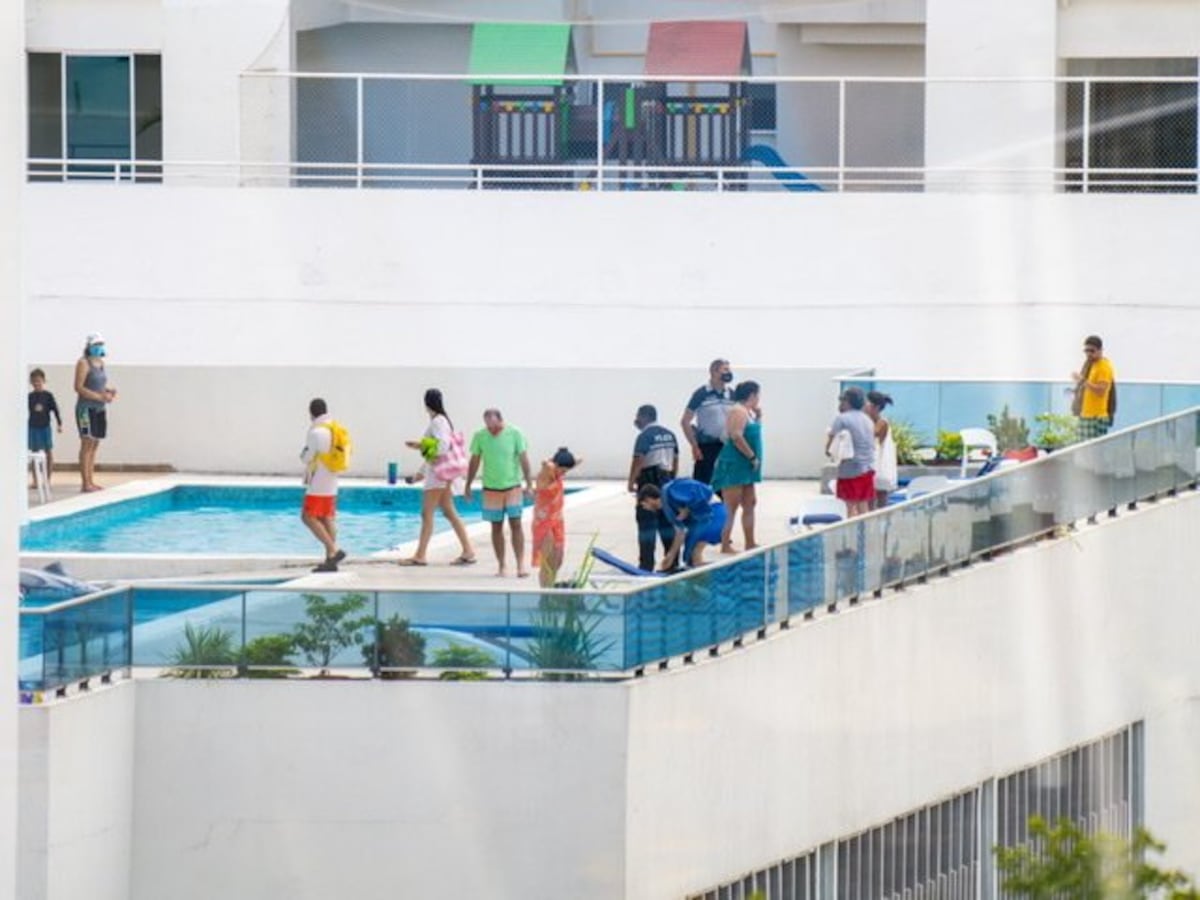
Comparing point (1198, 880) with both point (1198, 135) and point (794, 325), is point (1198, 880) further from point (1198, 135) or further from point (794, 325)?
point (1198, 135)

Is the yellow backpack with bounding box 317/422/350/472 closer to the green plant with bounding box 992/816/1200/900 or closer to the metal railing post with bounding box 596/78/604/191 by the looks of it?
the metal railing post with bounding box 596/78/604/191

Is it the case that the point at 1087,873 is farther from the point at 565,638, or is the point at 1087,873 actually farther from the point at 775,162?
the point at 775,162

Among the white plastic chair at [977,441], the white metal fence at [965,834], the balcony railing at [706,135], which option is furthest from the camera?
the balcony railing at [706,135]

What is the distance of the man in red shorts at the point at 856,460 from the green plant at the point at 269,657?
17.2 feet

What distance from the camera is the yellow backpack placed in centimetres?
2220

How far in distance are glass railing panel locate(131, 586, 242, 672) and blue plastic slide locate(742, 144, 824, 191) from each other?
14715 mm

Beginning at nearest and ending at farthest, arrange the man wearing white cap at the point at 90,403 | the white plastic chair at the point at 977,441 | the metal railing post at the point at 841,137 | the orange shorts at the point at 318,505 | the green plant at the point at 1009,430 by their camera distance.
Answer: the orange shorts at the point at 318,505
the white plastic chair at the point at 977,441
the green plant at the point at 1009,430
the man wearing white cap at the point at 90,403
the metal railing post at the point at 841,137

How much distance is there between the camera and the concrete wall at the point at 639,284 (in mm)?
29375

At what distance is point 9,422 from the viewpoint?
13.3m

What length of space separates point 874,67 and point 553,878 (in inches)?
761

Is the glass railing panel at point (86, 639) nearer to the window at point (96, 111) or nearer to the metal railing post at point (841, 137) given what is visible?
the metal railing post at point (841, 137)

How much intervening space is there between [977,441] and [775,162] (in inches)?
303

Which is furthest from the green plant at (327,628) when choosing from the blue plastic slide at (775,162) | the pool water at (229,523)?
the blue plastic slide at (775,162)

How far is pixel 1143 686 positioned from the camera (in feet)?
72.3
